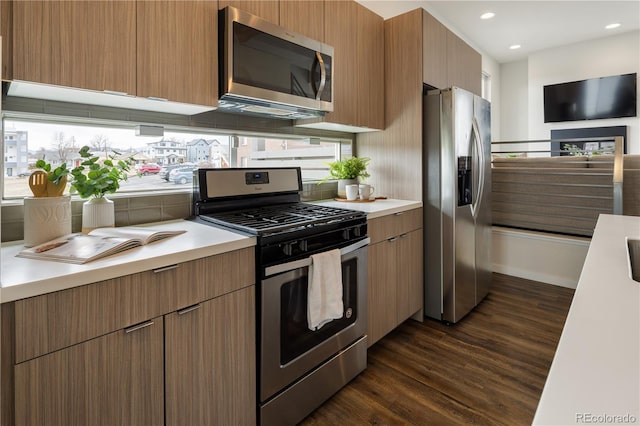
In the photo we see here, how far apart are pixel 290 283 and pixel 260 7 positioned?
1.36 metres

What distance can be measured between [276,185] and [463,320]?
69.0 inches

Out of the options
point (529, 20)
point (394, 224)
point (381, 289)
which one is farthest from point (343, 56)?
point (529, 20)

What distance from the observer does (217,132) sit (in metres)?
2.03

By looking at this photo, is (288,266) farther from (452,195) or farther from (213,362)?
(452,195)

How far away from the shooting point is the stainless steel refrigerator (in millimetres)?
2463

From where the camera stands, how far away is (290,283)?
152cm

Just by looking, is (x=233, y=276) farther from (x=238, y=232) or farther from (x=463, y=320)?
(x=463, y=320)

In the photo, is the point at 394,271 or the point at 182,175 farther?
the point at 394,271

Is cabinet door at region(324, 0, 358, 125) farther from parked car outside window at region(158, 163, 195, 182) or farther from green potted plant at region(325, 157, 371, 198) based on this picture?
parked car outside window at region(158, 163, 195, 182)

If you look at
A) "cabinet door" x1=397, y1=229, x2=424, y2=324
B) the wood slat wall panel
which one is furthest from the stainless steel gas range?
the wood slat wall panel

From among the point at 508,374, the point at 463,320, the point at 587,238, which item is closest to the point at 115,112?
the point at 508,374

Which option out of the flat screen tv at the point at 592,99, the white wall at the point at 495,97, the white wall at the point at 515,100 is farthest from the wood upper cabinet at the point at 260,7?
the flat screen tv at the point at 592,99

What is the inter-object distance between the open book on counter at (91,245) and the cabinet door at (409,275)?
1551 millimetres

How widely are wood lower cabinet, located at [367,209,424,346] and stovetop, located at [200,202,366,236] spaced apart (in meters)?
0.34
